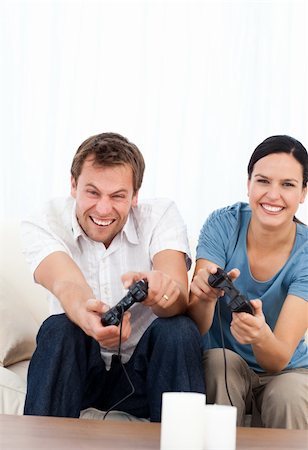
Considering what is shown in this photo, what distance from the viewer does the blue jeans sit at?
1736 millimetres

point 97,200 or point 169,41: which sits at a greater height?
point 169,41

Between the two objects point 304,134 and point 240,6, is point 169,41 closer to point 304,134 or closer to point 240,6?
point 240,6

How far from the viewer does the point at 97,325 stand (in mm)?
1666

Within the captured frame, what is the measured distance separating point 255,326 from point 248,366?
32cm

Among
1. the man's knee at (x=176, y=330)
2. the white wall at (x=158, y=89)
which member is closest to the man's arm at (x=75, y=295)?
the man's knee at (x=176, y=330)

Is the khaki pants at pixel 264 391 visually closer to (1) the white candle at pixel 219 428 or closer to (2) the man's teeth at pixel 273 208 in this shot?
(2) the man's teeth at pixel 273 208

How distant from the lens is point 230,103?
324 cm

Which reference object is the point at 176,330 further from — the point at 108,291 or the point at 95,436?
the point at 95,436

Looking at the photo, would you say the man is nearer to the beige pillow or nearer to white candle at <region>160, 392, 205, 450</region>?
the beige pillow

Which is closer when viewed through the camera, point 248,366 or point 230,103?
point 248,366

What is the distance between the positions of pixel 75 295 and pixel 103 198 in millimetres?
310

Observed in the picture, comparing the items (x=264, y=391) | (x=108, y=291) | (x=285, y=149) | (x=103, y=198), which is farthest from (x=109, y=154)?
(x=264, y=391)

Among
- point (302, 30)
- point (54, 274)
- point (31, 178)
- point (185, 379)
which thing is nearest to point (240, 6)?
point (302, 30)

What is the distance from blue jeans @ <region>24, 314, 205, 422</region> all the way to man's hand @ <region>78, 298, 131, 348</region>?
74 millimetres
